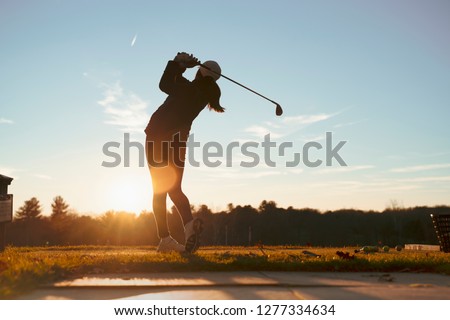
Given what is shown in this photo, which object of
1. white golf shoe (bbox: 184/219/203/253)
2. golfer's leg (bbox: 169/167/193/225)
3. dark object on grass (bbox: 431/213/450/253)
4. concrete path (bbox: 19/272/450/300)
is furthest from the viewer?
dark object on grass (bbox: 431/213/450/253)

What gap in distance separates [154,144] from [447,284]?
14.9 ft

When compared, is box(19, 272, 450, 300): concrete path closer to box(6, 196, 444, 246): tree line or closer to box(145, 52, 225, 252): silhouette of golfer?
box(145, 52, 225, 252): silhouette of golfer

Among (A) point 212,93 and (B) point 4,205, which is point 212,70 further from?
(B) point 4,205

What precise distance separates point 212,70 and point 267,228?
52.3 meters

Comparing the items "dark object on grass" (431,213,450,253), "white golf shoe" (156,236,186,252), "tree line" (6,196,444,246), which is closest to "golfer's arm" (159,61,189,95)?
"white golf shoe" (156,236,186,252)

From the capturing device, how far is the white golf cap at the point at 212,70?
7.72m

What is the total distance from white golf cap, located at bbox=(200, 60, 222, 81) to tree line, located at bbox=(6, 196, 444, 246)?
4503 cm

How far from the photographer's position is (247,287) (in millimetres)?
4176

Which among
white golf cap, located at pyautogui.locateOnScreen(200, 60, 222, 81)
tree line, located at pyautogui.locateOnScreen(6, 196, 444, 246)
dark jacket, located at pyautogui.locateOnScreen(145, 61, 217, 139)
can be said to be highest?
white golf cap, located at pyautogui.locateOnScreen(200, 60, 222, 81)

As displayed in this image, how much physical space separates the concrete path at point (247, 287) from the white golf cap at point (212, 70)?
3.76 metres

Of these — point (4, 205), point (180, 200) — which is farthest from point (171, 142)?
point (4, 205)

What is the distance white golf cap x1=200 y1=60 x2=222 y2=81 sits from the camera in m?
7.72

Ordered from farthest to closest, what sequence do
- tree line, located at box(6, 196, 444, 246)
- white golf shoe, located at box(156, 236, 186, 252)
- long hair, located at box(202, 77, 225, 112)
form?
tree line, located at box(6, 196, 444, 246)
long hair, located at box(202, 77, 225, 112)
white golf shoe, located at box(156, 236, 186, 252)
